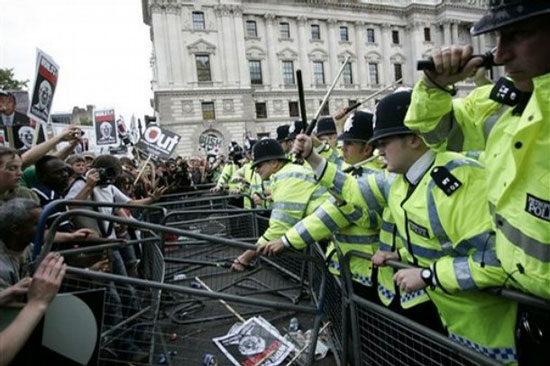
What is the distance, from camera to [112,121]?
35.9 feet

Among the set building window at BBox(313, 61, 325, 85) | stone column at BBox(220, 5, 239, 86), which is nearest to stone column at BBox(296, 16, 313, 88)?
building window at BBox(313, 61, 325, 85)

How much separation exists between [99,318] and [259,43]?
1680 inches

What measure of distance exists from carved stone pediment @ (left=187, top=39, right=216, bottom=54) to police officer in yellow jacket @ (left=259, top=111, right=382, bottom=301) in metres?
37.6

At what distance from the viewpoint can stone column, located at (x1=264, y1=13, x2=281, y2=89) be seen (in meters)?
41.4

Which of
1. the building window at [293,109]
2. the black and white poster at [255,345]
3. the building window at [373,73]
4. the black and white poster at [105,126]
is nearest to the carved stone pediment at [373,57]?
the building window at [373,73]

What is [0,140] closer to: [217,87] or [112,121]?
[112,121]

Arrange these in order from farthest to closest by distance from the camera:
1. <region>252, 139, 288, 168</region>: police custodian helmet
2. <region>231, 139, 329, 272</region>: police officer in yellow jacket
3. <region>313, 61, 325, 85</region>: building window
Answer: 1. <region>313, 61, 325, 85</region>: building window
2. <region>252, 139, 288, 168</region>: police custodian helmet
3. <region>231, 139, 329, 272</region>: police officer in yellow jacket

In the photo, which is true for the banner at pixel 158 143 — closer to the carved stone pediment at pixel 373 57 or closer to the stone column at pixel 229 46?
the stone column at pixel 229 46

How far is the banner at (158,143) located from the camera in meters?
8.52

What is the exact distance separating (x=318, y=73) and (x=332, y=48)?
3.41m

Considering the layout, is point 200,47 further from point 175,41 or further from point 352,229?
point 352,229

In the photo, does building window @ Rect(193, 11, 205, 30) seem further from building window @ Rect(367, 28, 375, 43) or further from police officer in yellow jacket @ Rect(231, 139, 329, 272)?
police officer in yellow jacket @ Rect(231, 139, 329, 272)

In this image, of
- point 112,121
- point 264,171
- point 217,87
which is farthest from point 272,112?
point 264,171

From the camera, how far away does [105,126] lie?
10859mm
